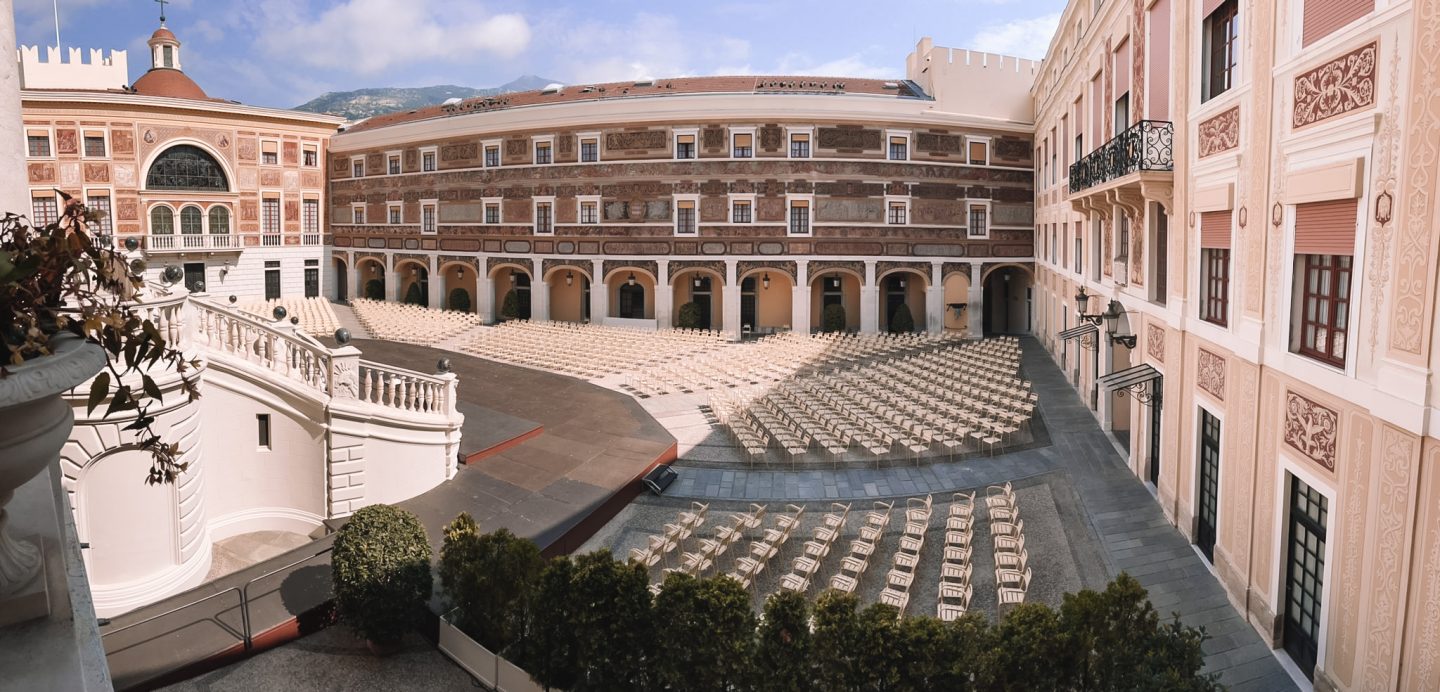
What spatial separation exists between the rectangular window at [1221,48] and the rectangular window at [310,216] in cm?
4491

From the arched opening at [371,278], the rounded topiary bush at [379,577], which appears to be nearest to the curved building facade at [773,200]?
the arched opening at [371,278]

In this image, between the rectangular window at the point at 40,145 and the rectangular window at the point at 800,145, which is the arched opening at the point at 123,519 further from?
the rectangular window at the point at 40,145

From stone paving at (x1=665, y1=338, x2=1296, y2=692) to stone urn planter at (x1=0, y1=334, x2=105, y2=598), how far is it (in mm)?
9626

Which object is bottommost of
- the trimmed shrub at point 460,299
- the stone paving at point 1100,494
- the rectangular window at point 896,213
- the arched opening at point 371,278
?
the stone paving at point 1100,494

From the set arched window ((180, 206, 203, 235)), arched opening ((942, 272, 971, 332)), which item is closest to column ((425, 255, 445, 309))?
arched window ((180, 206, 203, 235))

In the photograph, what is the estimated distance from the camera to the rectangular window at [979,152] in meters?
34.7

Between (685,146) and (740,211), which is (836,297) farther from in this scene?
(685,146)

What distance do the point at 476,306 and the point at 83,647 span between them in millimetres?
39933

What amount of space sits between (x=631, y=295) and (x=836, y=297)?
9402 mm

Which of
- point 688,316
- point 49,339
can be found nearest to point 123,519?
point 49,339

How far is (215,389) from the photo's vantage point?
12742mm

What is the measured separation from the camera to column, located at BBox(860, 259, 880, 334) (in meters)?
A: 34.6

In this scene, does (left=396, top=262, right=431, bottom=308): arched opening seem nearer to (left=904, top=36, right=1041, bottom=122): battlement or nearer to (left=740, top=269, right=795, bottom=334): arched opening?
(left=740, top=269, right=795, bottom=334): arched opening

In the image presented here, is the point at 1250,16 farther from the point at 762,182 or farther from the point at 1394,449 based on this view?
the point at 762,182
